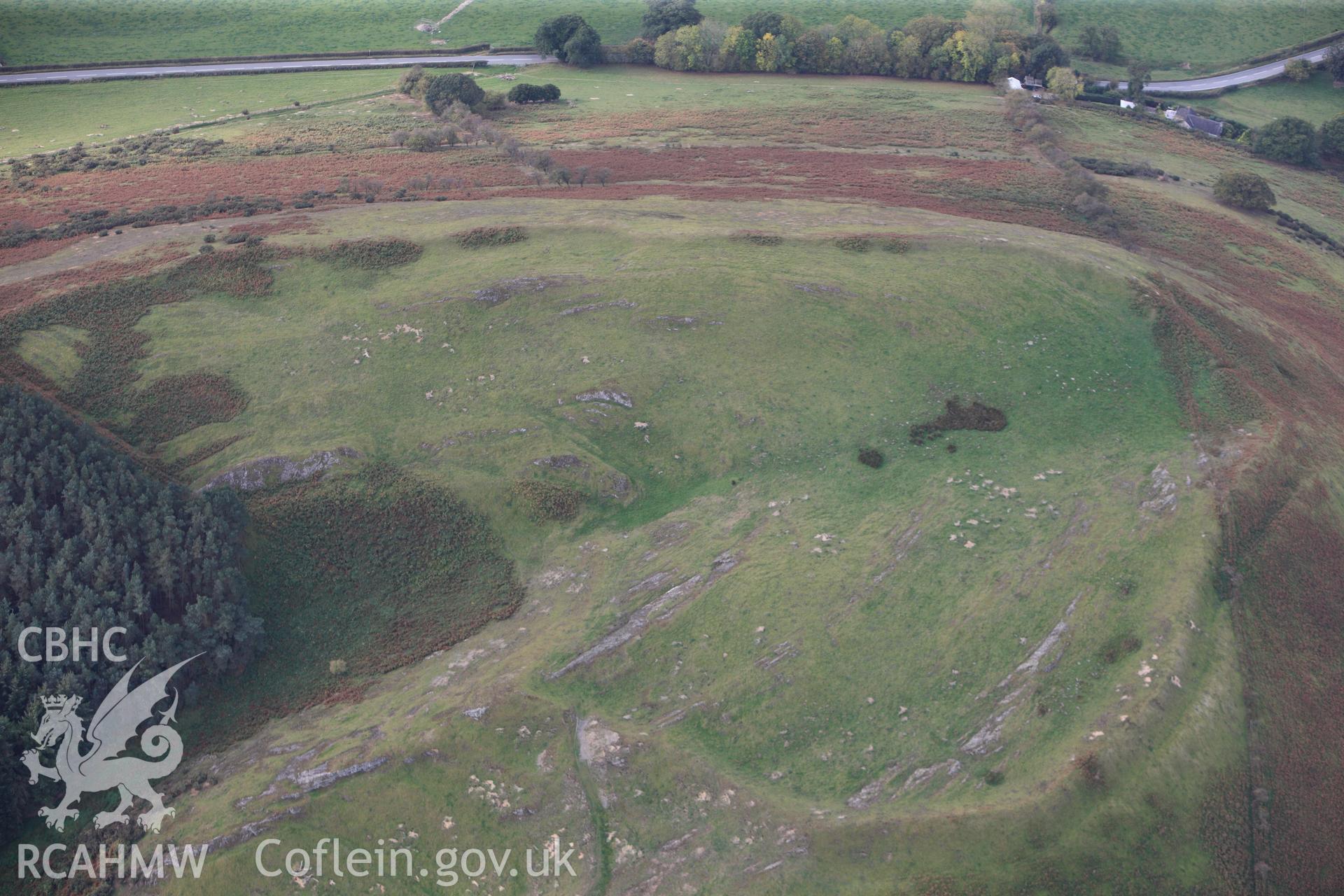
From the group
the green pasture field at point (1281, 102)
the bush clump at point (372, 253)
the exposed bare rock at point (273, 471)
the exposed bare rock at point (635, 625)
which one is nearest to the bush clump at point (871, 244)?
the bush clump at point (372, 253)

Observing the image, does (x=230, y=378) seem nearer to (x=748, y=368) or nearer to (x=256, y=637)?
(x=256, y=637)

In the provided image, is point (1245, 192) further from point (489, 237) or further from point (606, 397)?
point (489, 237)

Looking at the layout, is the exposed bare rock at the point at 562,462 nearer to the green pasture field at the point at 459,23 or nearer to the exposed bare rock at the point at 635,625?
the exposed bare rock at the point at 635,625

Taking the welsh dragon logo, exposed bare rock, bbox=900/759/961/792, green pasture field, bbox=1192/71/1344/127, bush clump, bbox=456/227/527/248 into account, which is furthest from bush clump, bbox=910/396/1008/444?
green pasture field, bbox=1192/71/1344/127

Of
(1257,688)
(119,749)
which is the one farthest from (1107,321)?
(119,749)

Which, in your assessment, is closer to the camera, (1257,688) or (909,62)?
(1257,688)

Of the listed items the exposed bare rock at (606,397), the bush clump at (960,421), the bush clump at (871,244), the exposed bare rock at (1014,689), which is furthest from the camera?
→ the bush clump at (871,244)

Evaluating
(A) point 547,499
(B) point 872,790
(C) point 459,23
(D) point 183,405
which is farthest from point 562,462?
(C) point 459,23

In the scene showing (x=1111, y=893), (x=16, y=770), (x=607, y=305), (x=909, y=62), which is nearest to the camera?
(x=1111, y=893)

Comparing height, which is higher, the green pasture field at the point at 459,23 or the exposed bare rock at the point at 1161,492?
the green pasture field at the point at 459,23
